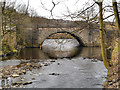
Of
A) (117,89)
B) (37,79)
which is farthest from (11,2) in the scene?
(117,89)

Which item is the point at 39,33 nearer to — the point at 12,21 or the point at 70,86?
the point at 12,21

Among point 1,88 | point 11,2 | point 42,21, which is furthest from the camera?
point 42,21


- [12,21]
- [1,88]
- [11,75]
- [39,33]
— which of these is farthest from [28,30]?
[1,88]

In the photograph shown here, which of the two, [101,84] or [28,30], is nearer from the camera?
[101,84]

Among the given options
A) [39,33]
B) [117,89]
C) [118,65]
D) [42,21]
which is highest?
[42,21]

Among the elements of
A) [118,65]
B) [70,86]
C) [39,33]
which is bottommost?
[70,86]

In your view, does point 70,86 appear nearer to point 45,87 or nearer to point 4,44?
point 45,87

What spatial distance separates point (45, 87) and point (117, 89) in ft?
7.91

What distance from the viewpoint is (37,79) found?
654 centimetres

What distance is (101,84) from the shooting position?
583 centimetres

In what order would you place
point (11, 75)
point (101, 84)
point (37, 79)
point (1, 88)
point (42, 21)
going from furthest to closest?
point (42, 21) < point (11, 75) < point (37, 79) < point (101, 84) < point (1, 88)

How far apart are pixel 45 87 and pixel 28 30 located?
51.2ft

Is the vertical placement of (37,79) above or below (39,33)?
below

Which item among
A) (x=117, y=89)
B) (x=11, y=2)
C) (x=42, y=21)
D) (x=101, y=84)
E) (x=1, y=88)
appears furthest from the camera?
(x=42, y=21)
